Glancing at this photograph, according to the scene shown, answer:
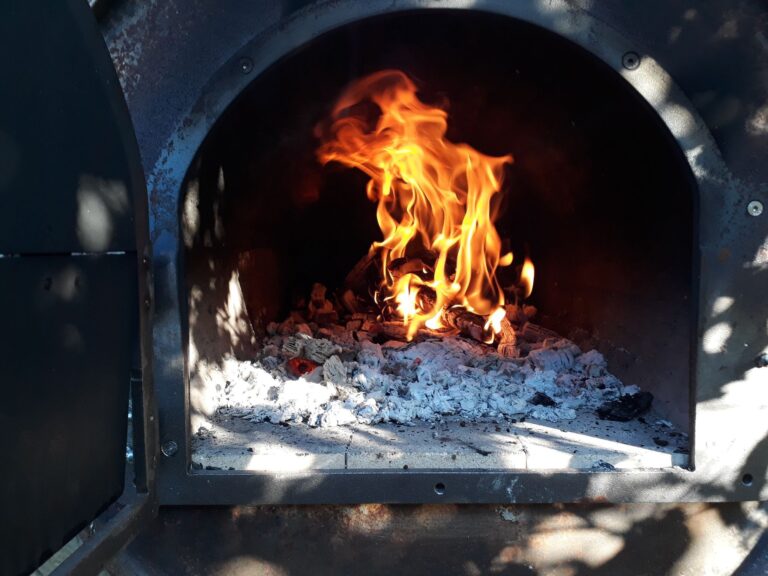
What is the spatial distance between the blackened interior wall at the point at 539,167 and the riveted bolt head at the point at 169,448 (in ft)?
1.33

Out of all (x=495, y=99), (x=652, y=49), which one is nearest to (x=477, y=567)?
(x=652, y=49)

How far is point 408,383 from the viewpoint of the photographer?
84.0 inches

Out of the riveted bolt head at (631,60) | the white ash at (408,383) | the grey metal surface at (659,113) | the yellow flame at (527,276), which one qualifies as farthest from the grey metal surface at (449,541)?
the yellow flame at (527,276)

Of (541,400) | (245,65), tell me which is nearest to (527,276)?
(541,400)

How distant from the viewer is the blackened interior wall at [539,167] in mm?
1820

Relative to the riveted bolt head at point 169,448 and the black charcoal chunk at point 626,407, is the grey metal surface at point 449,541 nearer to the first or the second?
the riveted bolt head at point 169,448

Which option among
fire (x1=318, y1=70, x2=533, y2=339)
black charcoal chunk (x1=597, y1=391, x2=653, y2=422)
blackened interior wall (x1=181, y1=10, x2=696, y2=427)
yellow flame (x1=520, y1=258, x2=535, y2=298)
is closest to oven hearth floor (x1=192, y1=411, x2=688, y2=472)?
black charcoal chunk (x1=597, y1=391, x2=653, y2=422)

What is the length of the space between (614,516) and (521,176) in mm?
1374

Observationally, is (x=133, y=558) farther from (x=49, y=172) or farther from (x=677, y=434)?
(x=677, y=434)

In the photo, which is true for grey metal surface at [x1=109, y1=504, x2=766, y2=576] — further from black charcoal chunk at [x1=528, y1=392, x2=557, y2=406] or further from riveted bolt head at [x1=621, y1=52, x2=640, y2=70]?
riveted bolt head at [x1=621, y1=52, x2=640, y2=70]

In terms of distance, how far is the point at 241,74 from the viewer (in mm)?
1597

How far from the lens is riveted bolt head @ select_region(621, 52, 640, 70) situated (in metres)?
1.56

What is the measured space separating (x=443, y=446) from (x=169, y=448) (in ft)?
2.08

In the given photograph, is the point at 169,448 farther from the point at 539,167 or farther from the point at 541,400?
the point at 539,167
